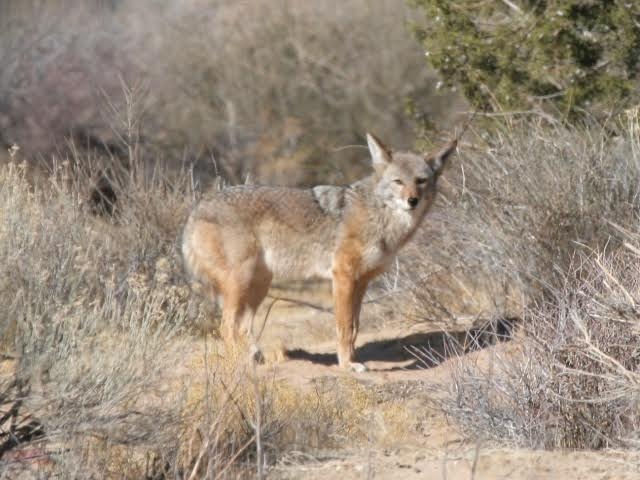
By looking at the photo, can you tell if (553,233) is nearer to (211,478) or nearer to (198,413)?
(198,413)

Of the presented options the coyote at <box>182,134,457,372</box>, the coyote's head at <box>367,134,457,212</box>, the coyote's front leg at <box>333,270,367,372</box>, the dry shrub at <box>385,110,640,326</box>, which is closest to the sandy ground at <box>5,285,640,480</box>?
the coyote's front leg at <box>333,270,367,372</box>

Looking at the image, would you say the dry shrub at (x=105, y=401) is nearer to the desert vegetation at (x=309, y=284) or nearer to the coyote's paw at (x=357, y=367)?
the desert vegetation at (x=309, y=284)

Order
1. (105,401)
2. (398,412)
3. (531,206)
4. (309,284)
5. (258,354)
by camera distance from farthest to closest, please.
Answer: (309,284), (531,206), (258,354), (398,412), (105,401)

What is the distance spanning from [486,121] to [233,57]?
26.8 ft

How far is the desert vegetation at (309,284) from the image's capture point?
21.4ft

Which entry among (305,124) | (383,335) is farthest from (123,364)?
(305,124)

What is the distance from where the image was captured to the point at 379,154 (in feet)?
34.5

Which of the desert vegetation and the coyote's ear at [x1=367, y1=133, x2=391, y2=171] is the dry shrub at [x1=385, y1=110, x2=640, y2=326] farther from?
the coyote's ear at [x1=367, y1=133, x2=391, y2=171]

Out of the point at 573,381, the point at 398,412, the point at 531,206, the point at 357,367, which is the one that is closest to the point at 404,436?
the point at 398,412

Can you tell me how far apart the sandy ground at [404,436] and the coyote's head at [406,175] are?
134cm

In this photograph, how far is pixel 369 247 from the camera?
33.9 ft

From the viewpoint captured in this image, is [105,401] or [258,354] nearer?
[105,401]

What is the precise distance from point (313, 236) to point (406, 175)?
0.95m

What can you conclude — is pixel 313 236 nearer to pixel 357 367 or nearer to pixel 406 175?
pixel 406 175
